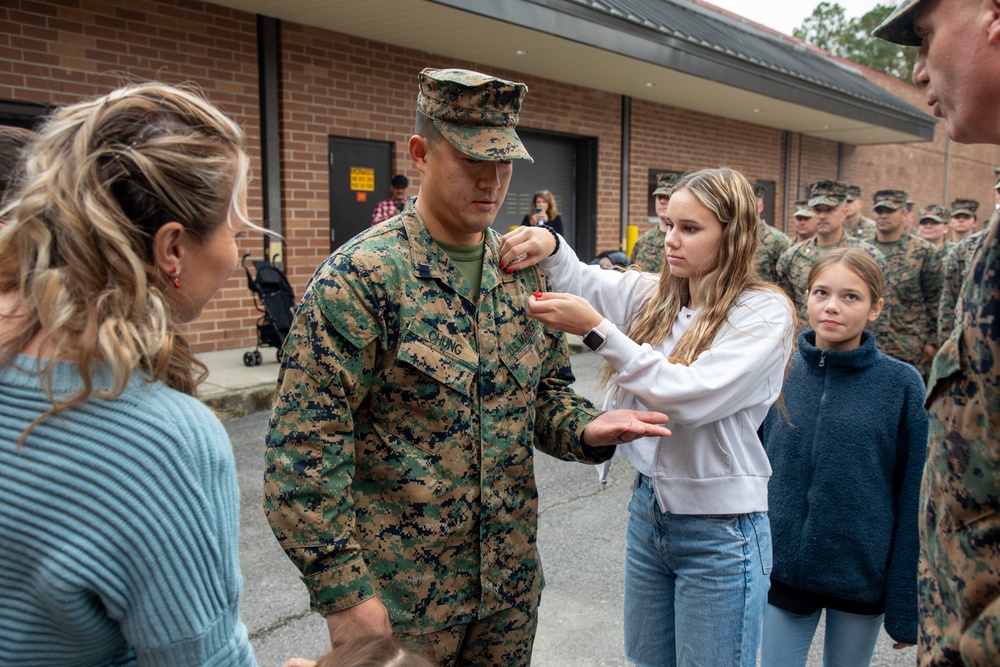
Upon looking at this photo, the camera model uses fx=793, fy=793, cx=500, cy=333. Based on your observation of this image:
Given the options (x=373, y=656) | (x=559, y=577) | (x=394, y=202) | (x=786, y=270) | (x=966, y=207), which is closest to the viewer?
(x=373, y=656)

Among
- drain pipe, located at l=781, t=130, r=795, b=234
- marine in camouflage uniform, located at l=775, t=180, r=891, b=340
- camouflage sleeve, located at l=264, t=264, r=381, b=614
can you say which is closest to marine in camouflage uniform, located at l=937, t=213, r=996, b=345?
marine in camouflage uniform, located at l=775, t=180, r=891, b=340

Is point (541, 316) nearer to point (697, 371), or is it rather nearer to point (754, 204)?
point (697, 371)

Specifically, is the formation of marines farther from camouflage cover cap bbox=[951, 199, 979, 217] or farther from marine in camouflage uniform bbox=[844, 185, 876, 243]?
camouflage cover cap bbox=[951, 199, 979, 217]

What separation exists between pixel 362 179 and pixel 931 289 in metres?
6.23

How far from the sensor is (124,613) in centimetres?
105

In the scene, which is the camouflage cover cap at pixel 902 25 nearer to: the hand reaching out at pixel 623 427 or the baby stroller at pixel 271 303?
the hand reaching out at pixel 623 427

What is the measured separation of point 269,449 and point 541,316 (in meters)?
0.74

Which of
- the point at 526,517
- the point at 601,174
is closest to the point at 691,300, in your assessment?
the point at 526,517

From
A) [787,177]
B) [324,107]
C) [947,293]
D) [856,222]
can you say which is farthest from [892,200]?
[787,177]

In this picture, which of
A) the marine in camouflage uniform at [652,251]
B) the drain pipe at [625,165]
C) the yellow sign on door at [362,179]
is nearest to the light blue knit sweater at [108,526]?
the marine in camouflage uniform at [652,251]

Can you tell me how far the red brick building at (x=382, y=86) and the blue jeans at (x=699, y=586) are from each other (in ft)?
12.6

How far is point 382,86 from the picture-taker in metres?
9.54

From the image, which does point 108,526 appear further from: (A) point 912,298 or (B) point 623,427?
(A) point 912,298

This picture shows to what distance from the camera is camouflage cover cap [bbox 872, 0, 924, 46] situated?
4.10 ft
